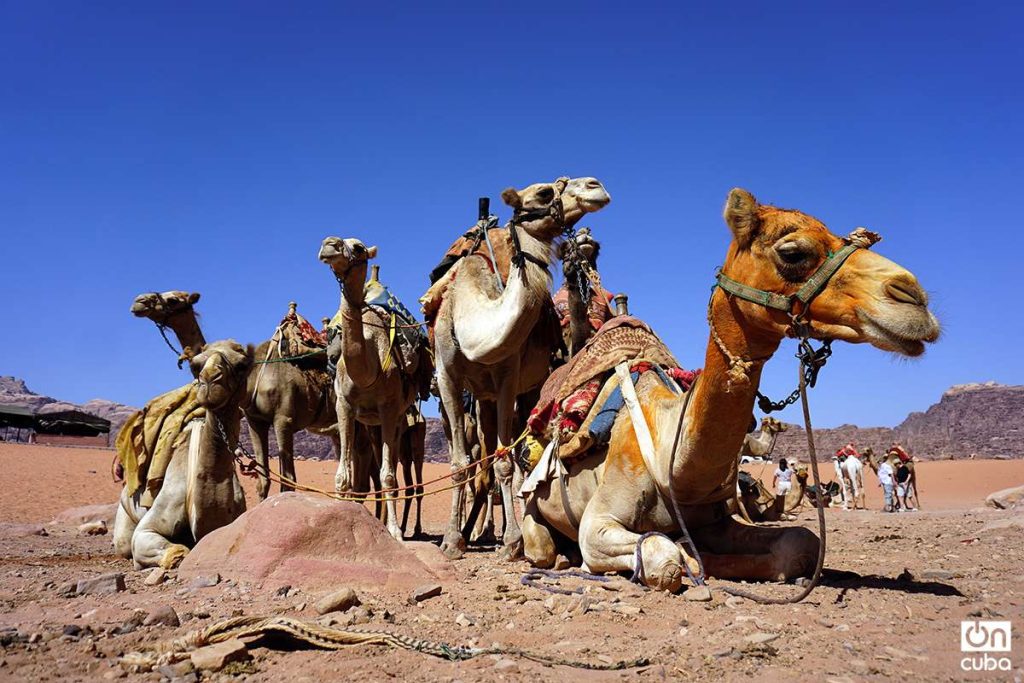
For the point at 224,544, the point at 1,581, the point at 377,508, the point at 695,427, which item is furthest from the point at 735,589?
the point at 377,508

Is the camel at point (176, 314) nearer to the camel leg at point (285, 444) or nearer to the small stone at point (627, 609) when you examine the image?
the camel leg at point (285, 444)

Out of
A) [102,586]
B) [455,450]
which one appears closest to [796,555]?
[455,450]

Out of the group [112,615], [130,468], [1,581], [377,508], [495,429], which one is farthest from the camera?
[377,508]

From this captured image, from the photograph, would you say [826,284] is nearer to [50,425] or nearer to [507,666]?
[507,666]

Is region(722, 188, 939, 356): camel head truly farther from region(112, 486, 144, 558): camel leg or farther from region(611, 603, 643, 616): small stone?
region(112, 486, 144, 558): camel leg

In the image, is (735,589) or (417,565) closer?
(735,589)

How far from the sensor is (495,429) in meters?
8.40

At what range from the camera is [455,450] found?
779 cm

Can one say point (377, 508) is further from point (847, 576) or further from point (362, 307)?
point (847, 576)

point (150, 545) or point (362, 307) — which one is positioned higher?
point (362, 307)

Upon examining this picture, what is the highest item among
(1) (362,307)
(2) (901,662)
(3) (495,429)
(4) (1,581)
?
(1) (362,307)

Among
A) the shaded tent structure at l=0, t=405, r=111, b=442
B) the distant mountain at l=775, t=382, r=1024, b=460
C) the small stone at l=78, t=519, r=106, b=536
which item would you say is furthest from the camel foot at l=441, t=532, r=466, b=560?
the distant mountain at l=775, t=382, r=1024, b=460

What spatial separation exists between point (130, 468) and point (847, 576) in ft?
19.2

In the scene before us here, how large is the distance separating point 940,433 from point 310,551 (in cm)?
9838
